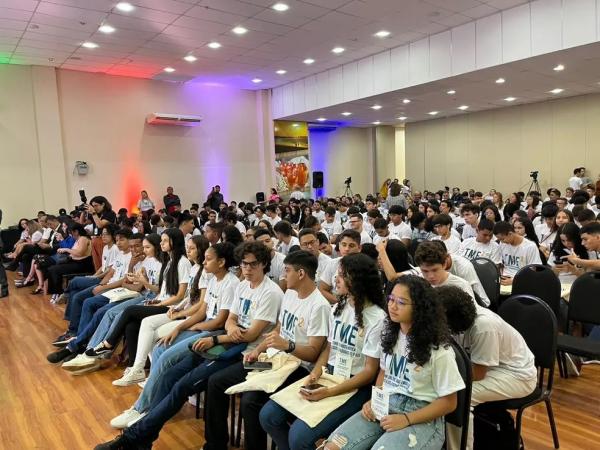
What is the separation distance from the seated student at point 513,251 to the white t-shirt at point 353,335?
245cm

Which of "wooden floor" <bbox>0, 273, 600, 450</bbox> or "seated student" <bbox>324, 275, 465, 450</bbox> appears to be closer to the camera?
"seated student" <bbox>324, 275, 465, 450</bbox>

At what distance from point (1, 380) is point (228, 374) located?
2.69 m

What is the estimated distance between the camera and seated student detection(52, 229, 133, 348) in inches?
192

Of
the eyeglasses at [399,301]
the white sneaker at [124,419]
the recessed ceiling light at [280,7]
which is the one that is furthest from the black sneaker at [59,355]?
the recessed ceiling light at [280,7]

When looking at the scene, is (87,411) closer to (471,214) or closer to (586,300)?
(586,300)

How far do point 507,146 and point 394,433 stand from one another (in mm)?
15522

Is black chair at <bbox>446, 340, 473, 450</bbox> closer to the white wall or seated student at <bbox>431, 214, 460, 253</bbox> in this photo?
seated student at <bbox>431, 214, 460, 253</bbox>

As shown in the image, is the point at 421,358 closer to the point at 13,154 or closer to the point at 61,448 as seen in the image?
the point at 61,448

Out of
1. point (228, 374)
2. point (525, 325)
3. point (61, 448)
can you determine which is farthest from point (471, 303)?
point (61, 448)

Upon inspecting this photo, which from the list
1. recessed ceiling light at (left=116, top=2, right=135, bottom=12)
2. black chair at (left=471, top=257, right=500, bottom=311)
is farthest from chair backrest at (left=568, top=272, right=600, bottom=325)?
recessed ceiling light at (left=116, top=2, right=135, bottom=12)

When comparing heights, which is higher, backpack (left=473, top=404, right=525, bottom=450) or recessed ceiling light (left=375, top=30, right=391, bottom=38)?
recessed ceiling light (left=375, top=30, right=391, bottom=38)

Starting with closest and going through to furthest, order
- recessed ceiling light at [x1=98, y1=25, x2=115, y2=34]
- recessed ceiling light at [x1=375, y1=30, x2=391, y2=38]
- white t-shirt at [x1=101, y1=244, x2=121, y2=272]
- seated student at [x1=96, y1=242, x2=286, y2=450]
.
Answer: seated student at [x1=96, y1=242, x2=286, y2=450]
white t-shirt at [x1=101, y1=244, x2=121, y2=272]
recessed ceiling light at [x1=98, y1=25, x2=115, y2=34]
recessed ceiling light at [x1=375, y1=30, x2=391, y2=38]

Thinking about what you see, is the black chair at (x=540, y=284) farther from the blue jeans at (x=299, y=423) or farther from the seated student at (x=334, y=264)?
the blue jeans at (x=299, y=423)

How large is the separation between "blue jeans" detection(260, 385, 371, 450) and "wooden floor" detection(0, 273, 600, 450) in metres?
0.88
